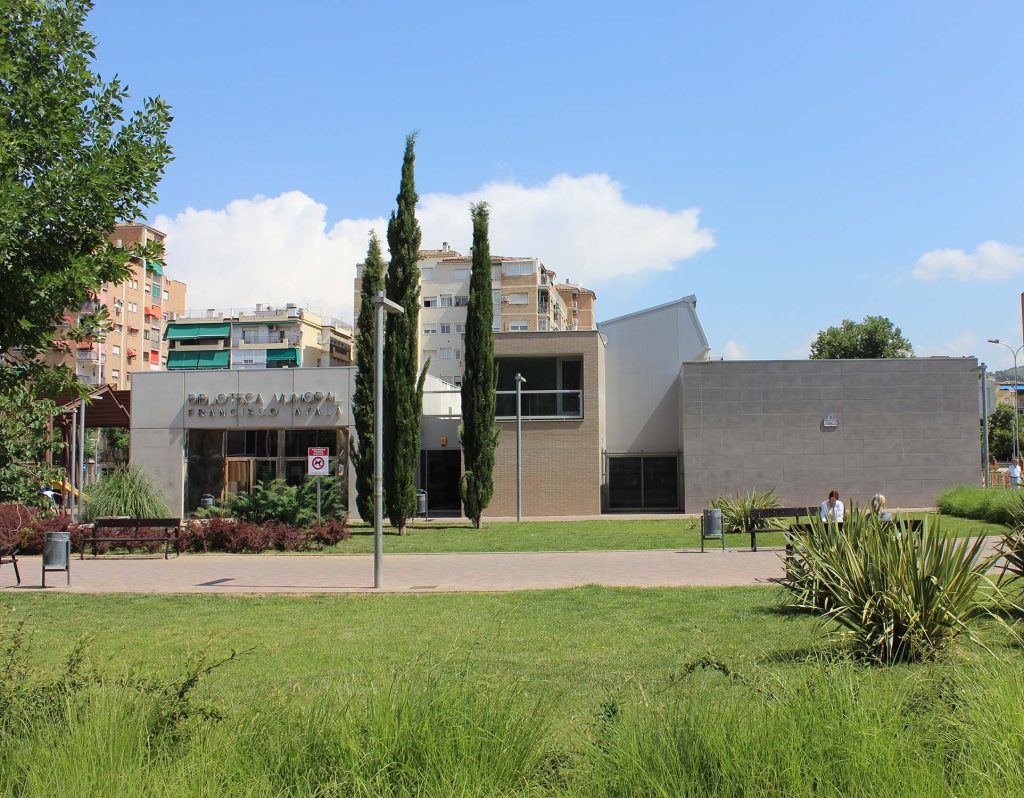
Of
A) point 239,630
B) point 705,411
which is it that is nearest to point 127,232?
point 705,411

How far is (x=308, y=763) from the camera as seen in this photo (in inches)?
170

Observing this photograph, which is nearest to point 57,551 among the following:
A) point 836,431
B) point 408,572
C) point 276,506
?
point 408,572

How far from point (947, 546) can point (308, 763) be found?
6.11m

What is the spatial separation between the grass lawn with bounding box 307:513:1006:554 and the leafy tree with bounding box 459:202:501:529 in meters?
2.09

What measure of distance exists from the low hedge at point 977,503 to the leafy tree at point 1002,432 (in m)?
61.9

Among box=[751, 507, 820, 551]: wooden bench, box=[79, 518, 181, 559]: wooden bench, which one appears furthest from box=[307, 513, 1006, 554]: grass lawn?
box=[79, 518, 181, 559]: wooden bench

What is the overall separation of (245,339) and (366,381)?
3286 inches

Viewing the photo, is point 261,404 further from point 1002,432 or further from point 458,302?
point 1002,432

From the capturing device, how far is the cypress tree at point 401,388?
2720 centimetres

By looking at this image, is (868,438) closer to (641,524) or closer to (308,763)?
(641,524)

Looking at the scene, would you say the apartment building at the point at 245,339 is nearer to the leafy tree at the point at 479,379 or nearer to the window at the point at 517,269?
the window at the point at 517,269

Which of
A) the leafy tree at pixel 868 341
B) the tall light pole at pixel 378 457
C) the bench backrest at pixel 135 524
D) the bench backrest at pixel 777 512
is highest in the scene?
the leafy tree at pixel 868 341

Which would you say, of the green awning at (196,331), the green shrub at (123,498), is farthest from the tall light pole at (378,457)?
the green awning at (196,331)

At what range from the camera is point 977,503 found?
2958cm
